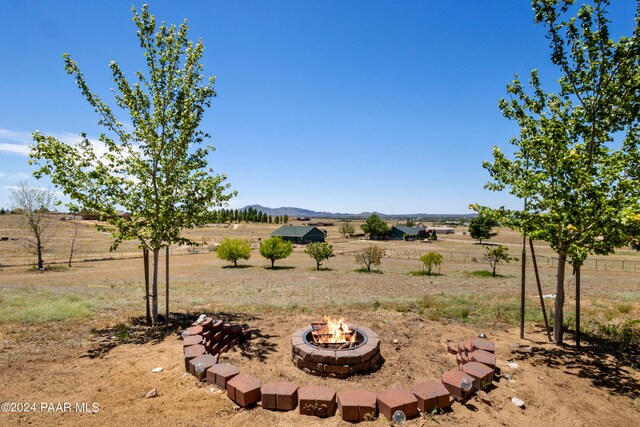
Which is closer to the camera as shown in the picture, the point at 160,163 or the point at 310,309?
the point at 160,163

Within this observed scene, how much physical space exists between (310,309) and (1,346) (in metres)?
8.28

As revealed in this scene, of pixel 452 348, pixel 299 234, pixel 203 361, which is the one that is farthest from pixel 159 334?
pixel 299 234

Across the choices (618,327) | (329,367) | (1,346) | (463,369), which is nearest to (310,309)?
(329,367)

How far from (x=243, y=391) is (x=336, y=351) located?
7.07 feet

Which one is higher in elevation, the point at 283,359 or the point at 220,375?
the point at 220,375

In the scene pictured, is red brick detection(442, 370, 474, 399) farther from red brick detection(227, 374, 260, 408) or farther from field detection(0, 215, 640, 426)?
red brick detection(227, 374, 260, 408)

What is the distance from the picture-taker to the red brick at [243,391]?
17.1 feet

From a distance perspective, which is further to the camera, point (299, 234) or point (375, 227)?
point (375, 227)

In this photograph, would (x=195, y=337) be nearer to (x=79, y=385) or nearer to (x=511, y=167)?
(x=79, y=385)

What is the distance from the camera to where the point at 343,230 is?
3844 inches

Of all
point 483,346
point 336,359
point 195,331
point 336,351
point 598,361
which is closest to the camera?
point 336,359

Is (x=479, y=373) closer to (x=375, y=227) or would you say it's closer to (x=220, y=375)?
(x=220, y=375)

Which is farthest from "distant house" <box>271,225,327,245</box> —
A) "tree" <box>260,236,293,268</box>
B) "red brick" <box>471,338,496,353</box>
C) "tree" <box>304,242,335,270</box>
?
"red brick" <box>471,338,496,353</box>

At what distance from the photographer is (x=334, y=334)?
25.4 ft
